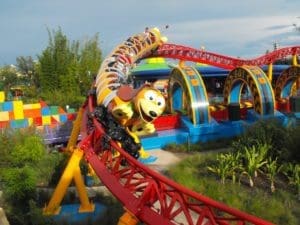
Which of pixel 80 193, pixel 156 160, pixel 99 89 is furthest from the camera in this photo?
pixel 156 160

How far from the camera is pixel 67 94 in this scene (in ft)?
103

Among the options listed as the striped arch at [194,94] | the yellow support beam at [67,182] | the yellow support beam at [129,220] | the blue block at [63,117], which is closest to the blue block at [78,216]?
the yellow support beam at [67,182]

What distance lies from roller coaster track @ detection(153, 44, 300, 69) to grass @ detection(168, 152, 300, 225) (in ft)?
43.1

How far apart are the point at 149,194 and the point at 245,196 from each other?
162 inches

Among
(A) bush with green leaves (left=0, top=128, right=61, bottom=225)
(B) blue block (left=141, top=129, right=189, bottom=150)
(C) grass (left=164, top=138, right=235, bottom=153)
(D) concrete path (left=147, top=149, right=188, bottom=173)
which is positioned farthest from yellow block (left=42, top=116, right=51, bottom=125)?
(C) grass (left=164, top=138, right=235, bottom=153)

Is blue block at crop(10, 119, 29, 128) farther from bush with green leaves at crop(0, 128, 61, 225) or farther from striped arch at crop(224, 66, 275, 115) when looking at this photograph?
striped arch at crop(224, 66, 275, 115)

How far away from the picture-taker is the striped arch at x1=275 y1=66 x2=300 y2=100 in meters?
22.6

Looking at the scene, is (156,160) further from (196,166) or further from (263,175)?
(263,175)

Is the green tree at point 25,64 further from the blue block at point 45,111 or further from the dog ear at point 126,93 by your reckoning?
the dog ear at point 126,93

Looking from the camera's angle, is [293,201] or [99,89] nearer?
[293,201]

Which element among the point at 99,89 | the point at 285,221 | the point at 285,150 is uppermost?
the point at 99,89

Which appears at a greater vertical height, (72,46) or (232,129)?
(72,46)

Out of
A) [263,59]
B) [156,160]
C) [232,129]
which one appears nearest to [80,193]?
[156,160]

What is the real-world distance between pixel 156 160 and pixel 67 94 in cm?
1759
